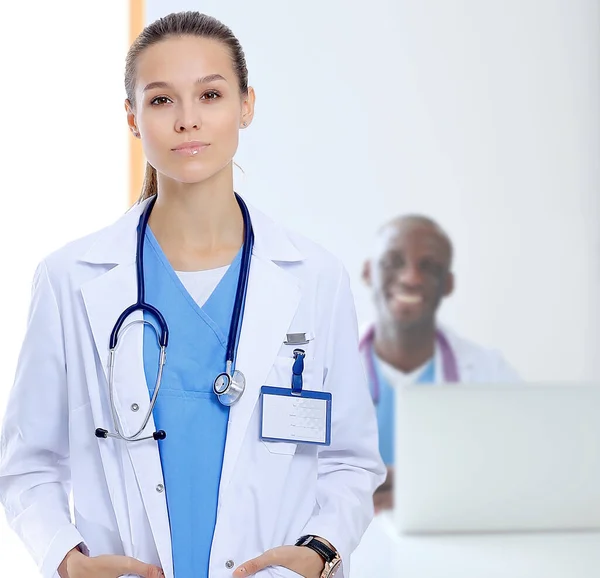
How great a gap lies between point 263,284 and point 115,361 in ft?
0.77

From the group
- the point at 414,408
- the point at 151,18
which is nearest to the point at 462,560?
the point at 414,408

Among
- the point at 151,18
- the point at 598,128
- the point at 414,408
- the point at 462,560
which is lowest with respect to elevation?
the point at 462,560

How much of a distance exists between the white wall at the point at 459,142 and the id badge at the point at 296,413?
4.62 feet

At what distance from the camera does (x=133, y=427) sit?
3.54 ft

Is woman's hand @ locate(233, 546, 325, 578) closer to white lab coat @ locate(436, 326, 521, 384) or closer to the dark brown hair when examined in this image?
the dark brown hair

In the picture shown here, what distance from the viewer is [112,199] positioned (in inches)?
99.5

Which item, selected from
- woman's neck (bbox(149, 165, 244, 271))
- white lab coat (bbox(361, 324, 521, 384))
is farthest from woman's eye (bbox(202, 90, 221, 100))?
white lab coat (bbox(361, 324, 521, 384))

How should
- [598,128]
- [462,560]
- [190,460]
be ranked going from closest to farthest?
[190,460]
[462,560]
[598,128]

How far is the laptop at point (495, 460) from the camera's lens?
2.58m

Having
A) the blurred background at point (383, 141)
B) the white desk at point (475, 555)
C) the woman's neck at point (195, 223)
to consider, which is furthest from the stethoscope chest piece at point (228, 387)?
the blurred background at point (383, 141)

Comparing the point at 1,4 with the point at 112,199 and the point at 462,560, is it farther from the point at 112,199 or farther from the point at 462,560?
the point at 462,560

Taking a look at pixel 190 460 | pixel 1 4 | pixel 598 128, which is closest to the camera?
pixel 190 460

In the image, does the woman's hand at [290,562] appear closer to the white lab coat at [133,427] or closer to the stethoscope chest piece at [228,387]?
the white lab coat at [133,427]

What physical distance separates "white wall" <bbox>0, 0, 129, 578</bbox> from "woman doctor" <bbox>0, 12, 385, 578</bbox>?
1.36 meters
